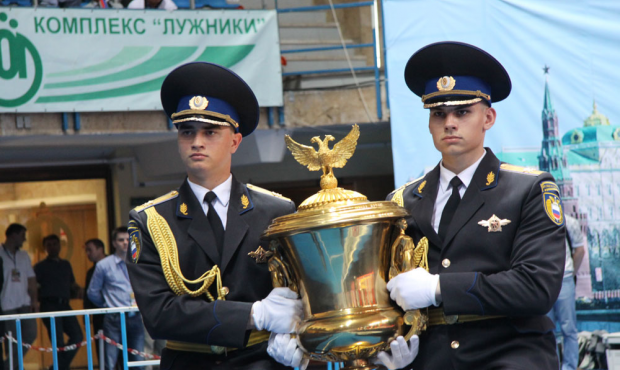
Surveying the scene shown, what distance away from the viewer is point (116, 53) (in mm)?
7184

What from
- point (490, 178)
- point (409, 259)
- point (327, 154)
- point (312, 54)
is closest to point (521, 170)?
point (490, 178)

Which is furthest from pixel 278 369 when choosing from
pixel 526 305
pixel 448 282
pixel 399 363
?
pixel 526 305

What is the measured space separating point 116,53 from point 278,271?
5.19 m

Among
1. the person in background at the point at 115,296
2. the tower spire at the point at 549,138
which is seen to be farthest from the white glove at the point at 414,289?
the person in background at the point at 115,296

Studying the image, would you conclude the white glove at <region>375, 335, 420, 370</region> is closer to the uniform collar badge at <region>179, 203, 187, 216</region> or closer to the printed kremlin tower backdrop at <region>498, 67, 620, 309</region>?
the uniform collar badge at <region>179, 203, 187, 216</region>

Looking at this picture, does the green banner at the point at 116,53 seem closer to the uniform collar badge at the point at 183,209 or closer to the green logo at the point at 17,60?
the green logo at the point at 17,60

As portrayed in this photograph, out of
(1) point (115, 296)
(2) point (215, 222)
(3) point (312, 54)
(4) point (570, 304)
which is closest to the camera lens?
(2) point (215, 222)

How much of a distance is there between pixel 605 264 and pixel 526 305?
12.7ft

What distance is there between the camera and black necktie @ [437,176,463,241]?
2.55 m

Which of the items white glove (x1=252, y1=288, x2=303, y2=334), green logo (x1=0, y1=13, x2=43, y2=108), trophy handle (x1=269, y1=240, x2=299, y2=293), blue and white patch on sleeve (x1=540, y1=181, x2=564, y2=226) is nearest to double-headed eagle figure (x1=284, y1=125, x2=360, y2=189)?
trophy handle (x1=269, y1=240, x2=299, y2=293)

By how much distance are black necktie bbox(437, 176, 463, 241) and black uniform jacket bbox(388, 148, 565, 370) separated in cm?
3

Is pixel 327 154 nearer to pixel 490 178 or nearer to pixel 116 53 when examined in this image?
pixel 490 178

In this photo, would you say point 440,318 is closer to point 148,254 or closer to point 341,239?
point 341,239

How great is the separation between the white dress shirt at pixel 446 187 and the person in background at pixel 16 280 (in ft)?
19.5
